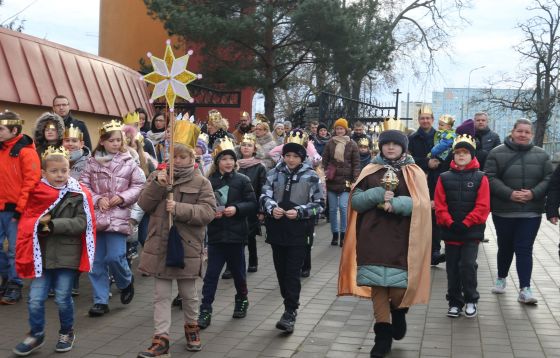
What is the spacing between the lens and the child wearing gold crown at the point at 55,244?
563cm

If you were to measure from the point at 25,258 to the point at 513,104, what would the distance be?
4385cm

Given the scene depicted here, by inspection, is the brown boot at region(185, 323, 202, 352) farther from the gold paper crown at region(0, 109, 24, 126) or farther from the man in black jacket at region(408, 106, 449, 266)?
the man in black jacket at region(408, 106, 449, 266)

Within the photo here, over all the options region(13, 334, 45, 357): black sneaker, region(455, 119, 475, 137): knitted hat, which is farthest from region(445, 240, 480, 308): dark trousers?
region(13, 334, 45, 357): black sneaker

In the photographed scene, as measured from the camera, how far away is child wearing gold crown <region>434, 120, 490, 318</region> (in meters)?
6.90

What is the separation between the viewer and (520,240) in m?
7.54

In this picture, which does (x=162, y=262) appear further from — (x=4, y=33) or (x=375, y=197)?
(x=4, y=33)

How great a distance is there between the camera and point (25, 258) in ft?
18.5

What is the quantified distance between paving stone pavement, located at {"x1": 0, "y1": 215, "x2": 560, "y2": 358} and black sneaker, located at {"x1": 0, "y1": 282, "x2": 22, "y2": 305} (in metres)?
0.09

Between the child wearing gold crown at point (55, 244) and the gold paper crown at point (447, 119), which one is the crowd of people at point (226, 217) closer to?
the child wearing gold crown at point (55, 244)

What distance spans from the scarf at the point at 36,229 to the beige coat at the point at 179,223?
0.46 metres

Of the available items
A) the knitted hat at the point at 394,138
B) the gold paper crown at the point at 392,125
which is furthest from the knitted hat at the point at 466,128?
the knitted hat at the point at 394,138

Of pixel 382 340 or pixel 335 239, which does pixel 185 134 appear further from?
pixel 335 239

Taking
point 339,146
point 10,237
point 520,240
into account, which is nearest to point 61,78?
point 339,146

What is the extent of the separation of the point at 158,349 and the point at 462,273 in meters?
3.17
